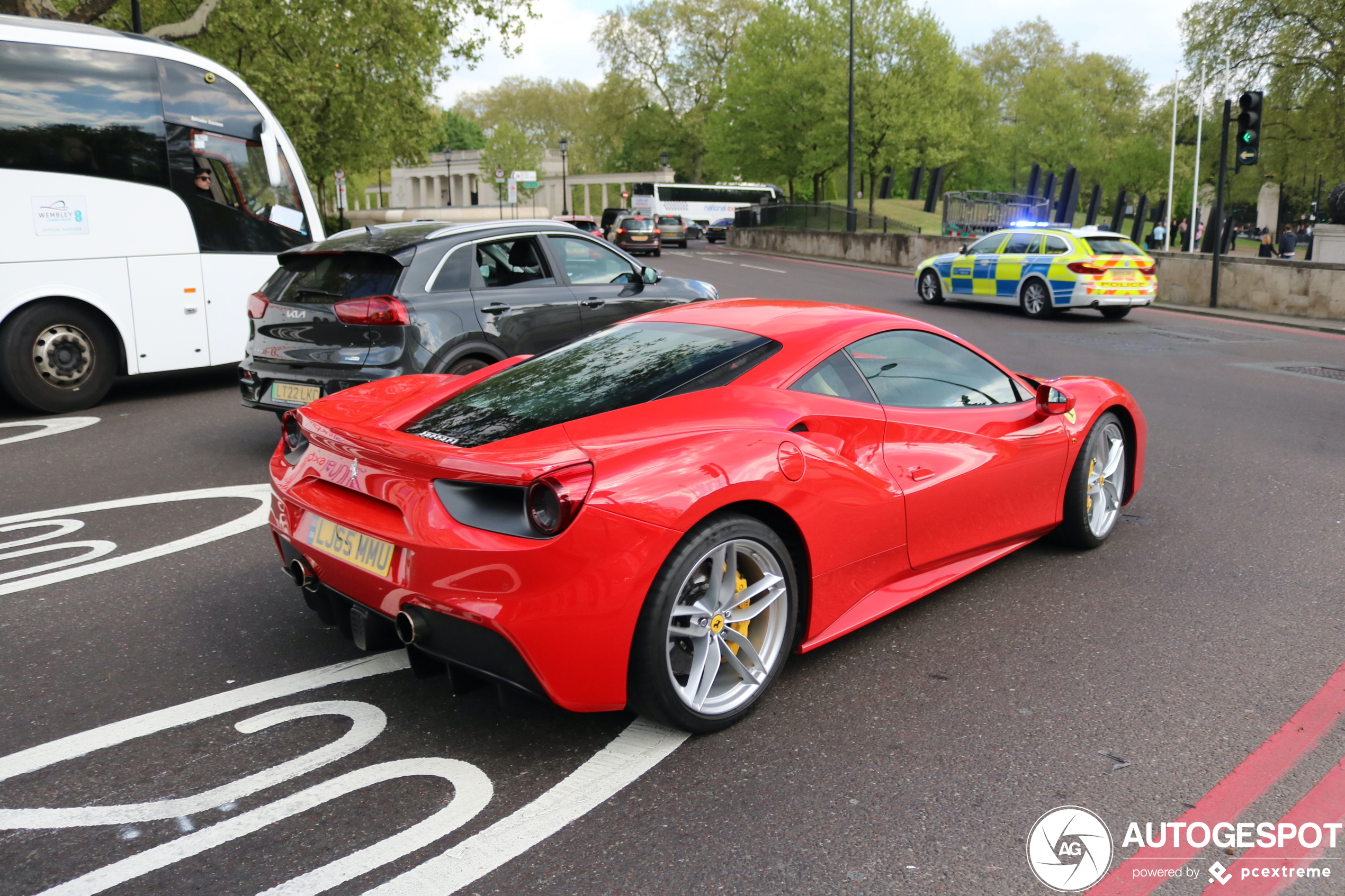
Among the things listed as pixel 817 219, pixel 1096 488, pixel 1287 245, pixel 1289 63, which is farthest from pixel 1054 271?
pixel 1289 63

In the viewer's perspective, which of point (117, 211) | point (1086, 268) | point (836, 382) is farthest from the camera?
point (1086, 268)

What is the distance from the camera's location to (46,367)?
9.14m

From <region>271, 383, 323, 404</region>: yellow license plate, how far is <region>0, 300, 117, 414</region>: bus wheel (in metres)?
3.41

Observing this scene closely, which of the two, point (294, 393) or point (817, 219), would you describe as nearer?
point (294, 393)

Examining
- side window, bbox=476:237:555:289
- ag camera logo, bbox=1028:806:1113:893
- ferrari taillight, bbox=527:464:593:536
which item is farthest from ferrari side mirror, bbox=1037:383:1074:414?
Result: side window, bbox=476:237:555:289

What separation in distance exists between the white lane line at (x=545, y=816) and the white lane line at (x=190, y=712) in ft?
3.40

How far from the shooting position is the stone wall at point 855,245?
31.7 m

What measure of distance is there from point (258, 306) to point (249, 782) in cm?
493

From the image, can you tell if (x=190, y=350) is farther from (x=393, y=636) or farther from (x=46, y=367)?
(x=393, y=636)

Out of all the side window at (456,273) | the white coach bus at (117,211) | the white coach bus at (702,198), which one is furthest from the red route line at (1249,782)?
the white coach bus at (702,198)

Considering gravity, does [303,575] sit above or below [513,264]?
below

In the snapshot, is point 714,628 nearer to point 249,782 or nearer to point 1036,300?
point 249,782

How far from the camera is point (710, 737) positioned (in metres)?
3.36

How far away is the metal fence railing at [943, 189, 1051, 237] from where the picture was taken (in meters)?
36.7
